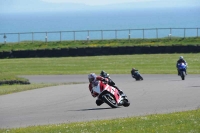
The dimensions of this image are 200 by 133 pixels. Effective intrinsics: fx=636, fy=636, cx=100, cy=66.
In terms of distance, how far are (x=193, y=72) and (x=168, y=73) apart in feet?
4.99

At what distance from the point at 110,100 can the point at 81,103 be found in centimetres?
249

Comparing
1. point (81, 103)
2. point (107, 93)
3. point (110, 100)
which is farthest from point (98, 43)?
point (107, 93)

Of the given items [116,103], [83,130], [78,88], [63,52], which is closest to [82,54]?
[63,52]

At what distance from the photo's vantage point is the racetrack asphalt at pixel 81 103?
18.8m

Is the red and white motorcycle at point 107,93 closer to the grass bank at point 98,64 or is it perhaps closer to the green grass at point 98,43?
the grass bank at point 98,64

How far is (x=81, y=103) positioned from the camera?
22969 millimetres

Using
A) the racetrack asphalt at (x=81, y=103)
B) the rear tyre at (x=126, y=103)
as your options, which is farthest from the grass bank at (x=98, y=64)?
the rear tyre at (x=126, y=103)

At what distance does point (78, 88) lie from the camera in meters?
28.9

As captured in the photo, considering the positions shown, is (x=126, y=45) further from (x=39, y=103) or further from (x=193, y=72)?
(x=39, y=103)

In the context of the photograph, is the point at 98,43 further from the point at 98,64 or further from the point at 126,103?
the point at 126,103

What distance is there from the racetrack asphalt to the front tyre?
0.19 meters

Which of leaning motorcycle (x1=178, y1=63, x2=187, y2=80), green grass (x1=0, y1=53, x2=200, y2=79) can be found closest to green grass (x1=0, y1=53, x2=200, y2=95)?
green grass (x1=0, y1=53, x2=200, y2=79)

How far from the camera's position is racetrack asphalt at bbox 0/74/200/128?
18844mm

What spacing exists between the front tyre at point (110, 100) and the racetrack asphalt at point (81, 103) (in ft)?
0.63
